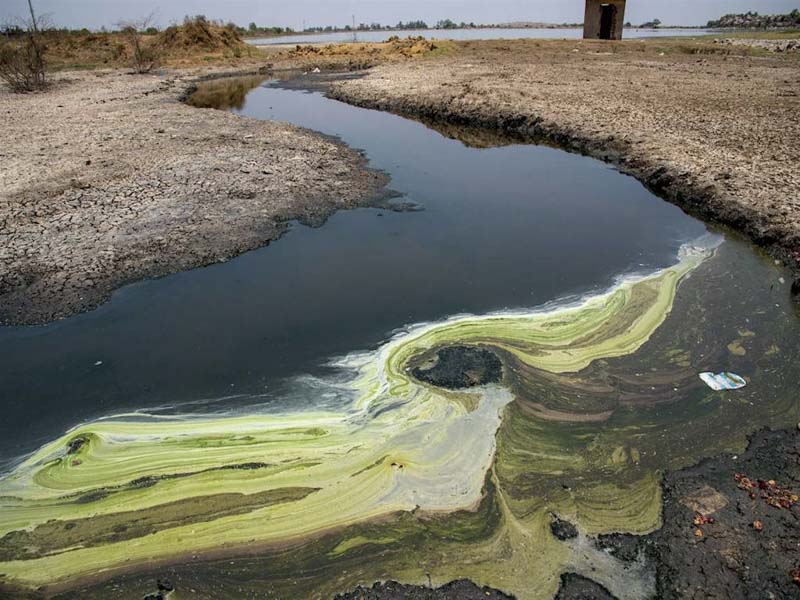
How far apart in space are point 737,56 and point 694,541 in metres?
26.5

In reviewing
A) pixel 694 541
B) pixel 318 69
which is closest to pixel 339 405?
pixel 694 541

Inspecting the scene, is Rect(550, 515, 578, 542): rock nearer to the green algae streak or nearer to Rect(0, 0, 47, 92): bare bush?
the green algae streak

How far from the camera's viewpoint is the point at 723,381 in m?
4.06

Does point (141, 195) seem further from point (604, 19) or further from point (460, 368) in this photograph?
point (604, 19)

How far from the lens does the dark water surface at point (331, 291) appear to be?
169 inches

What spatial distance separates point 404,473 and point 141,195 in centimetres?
635

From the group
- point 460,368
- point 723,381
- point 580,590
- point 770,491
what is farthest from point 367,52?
point 580,590

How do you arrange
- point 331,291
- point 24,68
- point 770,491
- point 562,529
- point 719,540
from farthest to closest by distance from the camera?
point 24,68 → point 331,291 → point 770,491 → point 562,529 → point 719,540

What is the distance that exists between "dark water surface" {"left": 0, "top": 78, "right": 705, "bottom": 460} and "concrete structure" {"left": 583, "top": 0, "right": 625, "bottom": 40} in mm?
27474

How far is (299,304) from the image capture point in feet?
17.7

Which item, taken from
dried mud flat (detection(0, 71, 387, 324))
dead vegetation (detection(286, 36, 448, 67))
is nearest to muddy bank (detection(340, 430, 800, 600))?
dried mud flat (detection(0, 71, 387, 324))

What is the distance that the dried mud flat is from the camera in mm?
5711

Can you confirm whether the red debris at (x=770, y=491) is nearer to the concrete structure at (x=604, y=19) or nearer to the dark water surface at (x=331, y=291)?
the dark water surface at (x=331, y=291)

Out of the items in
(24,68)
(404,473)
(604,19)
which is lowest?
(404,473)
